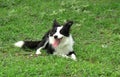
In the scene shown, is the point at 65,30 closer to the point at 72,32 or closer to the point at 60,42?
the point at 60,42

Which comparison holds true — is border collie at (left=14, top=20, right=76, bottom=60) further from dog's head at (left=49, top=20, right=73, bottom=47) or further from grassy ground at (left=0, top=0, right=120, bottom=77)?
grassy ground at (left=0, top=0, right=120, bottom=77)

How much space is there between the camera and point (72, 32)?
10.3 meters

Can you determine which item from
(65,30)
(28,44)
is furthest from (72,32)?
(65,30)

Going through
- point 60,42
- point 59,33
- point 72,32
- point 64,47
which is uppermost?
point 59,33

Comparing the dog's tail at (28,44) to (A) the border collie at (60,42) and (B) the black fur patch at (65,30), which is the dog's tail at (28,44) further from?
(B) the black fur patch at (65,30)

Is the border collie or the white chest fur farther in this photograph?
the white chest fur

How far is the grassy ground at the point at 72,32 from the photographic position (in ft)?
22.4

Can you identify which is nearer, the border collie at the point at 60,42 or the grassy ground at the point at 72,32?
the grassy ground at the point at 72,32

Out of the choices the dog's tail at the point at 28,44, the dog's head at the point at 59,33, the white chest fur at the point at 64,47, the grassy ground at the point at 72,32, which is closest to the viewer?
the grassy ground at the point at 72,32

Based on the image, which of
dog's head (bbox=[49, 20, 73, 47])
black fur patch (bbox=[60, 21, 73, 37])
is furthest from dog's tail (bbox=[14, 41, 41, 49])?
black fur patch (bbox=[60, 21, 73, 37])

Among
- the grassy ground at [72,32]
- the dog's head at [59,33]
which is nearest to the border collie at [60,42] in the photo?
the dog's head at [59,33]

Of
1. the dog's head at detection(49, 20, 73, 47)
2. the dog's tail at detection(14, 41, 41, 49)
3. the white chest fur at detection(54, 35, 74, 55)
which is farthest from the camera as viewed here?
the dog's tail at detection(14, 41, 41, 49)

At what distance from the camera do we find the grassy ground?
6824 mm

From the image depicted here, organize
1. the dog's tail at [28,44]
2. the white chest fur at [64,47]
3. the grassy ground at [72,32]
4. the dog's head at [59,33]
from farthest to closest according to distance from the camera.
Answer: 1. the dog's tail at [28,44]
2. the white chest fur at [64,47]
3. the dog's head at [59,33]
4. the grassy ground at [72,32]
